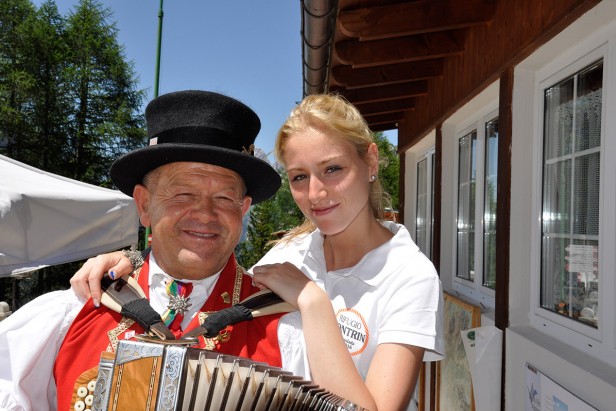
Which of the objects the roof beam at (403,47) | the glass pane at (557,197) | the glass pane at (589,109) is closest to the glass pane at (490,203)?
the roof beam at (403,47)

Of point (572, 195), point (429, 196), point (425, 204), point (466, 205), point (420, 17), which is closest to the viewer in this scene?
point (572, 195)

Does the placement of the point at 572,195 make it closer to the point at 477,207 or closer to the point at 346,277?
the point at 346,277

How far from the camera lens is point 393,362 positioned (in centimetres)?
160

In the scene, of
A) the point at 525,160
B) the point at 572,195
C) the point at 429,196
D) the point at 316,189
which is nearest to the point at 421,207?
the point at 429,196

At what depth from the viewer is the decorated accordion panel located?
3.43ft

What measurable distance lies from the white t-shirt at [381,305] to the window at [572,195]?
2.94ft

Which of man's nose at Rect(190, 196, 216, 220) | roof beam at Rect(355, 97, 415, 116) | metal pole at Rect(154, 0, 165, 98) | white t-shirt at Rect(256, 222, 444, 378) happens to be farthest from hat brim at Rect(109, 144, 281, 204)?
metal pole at Rect(154, 0, 165, 98)

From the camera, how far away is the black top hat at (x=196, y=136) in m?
1.49

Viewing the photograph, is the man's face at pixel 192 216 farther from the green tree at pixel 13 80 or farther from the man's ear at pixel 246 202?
the green tree at pixel 13 80

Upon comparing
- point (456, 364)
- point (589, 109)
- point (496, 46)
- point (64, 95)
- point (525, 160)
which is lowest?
point (456, 364)

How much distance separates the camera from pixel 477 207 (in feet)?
12.6

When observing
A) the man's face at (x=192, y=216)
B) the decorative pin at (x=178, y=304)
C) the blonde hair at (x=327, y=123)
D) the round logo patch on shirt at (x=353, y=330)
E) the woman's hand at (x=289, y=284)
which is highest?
the blonde hair at (x=327, y=123)

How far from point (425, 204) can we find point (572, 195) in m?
3.69

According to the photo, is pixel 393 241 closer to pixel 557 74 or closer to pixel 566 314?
pixel 566 314
